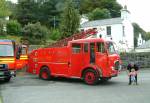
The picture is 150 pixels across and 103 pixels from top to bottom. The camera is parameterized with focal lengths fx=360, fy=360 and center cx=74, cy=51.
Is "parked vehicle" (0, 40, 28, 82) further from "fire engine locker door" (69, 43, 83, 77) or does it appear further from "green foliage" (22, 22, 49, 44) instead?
"green foliage" (22, 22, 49, 44)

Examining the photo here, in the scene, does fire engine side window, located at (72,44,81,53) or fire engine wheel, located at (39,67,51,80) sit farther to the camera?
fire engine wheel, located at (39,67,51,80)

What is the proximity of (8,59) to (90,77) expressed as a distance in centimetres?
521

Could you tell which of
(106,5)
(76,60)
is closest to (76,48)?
(76,60)

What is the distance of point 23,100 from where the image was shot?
15.1 metres

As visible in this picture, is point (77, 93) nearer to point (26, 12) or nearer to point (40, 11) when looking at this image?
point (26, 12)

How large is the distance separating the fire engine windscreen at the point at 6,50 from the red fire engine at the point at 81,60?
7.13 feet

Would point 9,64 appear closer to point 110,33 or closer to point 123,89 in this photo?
point 123,89

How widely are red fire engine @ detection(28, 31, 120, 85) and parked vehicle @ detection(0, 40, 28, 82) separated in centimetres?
184

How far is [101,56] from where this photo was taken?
20188 mm

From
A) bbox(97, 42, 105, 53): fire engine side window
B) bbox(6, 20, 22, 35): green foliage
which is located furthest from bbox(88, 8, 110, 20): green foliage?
bbox(97, 42, 105, 53): fire engine side window

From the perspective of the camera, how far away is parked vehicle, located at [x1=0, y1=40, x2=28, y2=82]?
21.4 m

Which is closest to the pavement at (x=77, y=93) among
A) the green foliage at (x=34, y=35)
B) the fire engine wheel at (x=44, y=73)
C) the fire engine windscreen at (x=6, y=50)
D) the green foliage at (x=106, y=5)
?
the fire engine windscreen at (x=6, y=50)

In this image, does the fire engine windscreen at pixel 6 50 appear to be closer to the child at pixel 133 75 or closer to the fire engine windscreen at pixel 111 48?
the fire engine windscreen at pixel 111 48

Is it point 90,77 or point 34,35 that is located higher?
point 34,35
